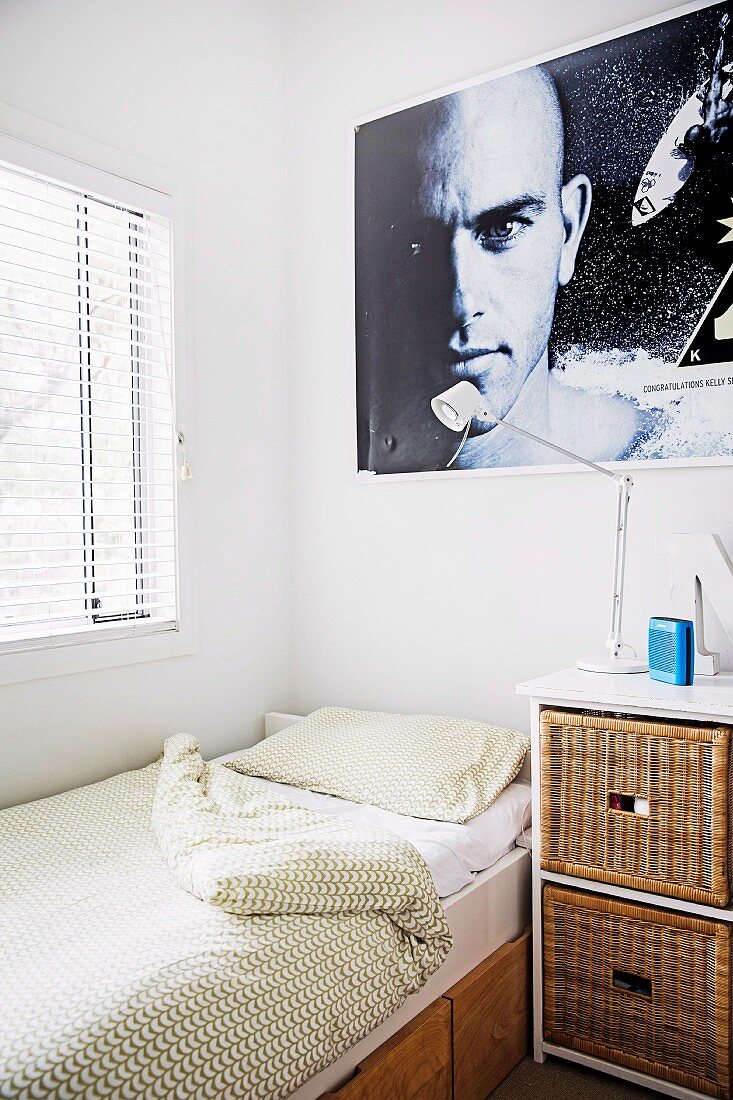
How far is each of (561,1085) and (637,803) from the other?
59 centimetres

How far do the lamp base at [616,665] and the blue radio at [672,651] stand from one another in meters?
0.07

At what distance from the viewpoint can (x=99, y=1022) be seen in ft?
3.35

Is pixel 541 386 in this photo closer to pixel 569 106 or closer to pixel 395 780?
pixel 569 106

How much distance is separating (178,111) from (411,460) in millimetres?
1137

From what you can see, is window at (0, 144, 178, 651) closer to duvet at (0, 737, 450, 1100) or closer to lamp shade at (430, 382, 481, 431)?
duvet at (0, 737, 450, 1100)

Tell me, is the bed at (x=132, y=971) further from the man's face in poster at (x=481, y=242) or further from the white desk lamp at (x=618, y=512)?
the man's face in poster at (x=481, y=242)

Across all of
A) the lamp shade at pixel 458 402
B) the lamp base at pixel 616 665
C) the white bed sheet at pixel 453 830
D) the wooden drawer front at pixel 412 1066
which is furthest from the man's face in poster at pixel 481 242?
the wooden drawer front at pixel 412 1066

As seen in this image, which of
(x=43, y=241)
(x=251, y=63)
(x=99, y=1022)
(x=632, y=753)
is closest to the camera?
(x=99, y=1022)

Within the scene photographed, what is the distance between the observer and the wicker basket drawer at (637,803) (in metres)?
1.55

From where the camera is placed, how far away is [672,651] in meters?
1.69

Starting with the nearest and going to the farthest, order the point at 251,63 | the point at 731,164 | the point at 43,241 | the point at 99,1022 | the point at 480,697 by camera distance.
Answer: the point at 99,1022 < the point at 731,164 < the point at 43,241 < the point at 480,697 < the point at 251,63

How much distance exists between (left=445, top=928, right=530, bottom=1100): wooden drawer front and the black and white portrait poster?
3.74 feet

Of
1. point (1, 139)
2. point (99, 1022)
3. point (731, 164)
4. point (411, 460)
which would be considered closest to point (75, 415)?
point (1, 139)

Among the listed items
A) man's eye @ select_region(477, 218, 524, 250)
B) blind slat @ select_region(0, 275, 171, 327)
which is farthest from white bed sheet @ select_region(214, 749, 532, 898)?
man's eye @ select_region(477, 218, 524, 250)
